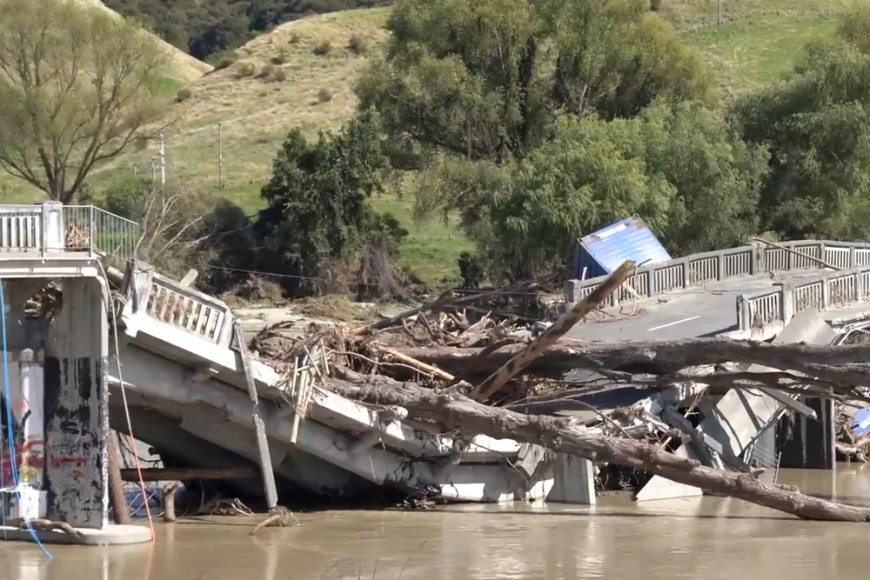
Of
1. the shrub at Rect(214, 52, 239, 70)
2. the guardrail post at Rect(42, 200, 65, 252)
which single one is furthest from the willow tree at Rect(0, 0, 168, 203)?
the guardrail post at Rect(42, 200, 65, 252)

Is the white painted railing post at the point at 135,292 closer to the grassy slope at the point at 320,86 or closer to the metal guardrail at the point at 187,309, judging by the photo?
the metal guardrail at the point at 187,309

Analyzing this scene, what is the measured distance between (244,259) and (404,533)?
1473 inches

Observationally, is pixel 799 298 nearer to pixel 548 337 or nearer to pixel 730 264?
pixel 730 264

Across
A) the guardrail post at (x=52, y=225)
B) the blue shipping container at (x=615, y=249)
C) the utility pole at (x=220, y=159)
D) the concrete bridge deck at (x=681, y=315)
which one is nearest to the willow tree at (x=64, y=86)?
the utility pole at (x=220, y=159)

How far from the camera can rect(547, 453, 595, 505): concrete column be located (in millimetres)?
23031

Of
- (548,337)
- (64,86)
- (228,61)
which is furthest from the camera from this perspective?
(228,61)

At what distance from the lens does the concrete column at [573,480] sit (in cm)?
2303

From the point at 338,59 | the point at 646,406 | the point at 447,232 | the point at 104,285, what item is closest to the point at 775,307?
the point at 646,406

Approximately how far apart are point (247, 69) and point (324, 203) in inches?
1584

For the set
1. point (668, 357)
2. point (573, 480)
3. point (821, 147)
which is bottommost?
point (573, 480)

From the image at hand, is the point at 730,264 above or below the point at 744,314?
above

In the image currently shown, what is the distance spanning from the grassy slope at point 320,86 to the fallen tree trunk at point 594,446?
37.1m

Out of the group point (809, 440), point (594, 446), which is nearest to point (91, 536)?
point (594, 446)

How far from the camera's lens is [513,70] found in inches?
2142
